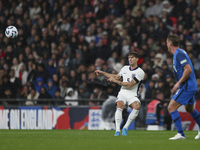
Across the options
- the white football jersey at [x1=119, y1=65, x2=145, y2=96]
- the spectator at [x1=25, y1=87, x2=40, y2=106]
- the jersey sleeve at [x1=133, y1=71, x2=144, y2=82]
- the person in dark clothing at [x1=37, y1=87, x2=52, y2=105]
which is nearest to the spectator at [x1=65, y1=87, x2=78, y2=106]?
the person in dark clothing at [x1=37, y1=87, x2=52, y2=105]

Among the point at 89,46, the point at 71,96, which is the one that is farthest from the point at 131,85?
the point at 89,46

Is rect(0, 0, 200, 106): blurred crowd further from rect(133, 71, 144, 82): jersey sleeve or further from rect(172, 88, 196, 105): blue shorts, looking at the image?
rect(172, 88, 196, 105): blue shorts

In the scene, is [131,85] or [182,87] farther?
[131,85]

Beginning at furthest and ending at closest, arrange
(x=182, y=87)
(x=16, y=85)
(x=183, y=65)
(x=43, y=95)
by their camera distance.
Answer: (x=16, y=85) → (x=43, y=95) → (x=182, y=87) → (x=183, y=65)

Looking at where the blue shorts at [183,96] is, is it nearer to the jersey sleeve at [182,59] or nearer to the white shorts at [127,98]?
the jersey sleeve at [182,59]

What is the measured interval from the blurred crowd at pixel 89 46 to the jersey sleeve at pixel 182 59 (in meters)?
6.43

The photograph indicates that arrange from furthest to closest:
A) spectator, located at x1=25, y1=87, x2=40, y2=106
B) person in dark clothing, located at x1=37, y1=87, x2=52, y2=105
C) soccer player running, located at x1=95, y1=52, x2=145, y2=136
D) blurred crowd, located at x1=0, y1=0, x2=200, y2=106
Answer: spectator, located at x1=25, y1=87, x2=40, y2=106 → person in dark clothing, located at x1=37, y1=87, x2=52, y2=105 → blurred crowd, located at x1=0, y1=0, x2=200, y2=106 → soccer player running, located at x1=95, y1=52, x2=145, y2=136

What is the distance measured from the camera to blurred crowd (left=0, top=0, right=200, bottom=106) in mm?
17453

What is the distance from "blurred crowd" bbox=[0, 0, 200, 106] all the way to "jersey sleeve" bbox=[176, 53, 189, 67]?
6.43m

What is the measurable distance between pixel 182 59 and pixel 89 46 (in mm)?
10257

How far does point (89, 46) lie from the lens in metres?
19.7

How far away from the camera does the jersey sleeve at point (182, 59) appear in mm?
9648

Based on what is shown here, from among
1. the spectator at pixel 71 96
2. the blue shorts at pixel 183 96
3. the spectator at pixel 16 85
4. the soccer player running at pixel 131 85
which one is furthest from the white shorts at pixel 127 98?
the spectator at pixel 16 85

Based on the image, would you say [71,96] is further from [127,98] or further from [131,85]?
[131,85]
